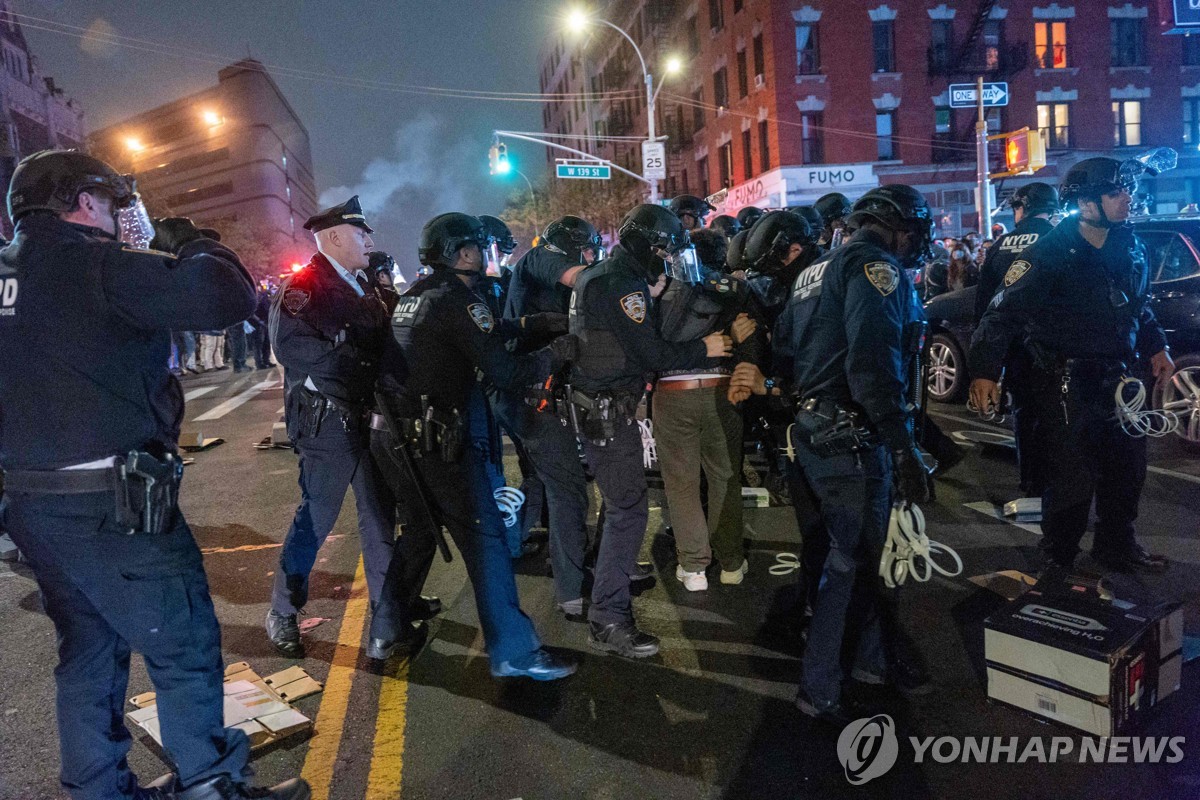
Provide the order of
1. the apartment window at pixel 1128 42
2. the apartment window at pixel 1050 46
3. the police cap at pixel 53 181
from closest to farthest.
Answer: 1. the police cap at pixel 53 181
2. the apartment window at pixel 1050 46
3. the apartment window at pixel 1128 42

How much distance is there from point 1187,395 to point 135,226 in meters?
8.08

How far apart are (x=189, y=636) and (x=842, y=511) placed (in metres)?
Answer: 2.36

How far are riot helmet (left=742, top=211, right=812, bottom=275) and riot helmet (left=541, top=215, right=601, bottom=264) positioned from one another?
1.10 meters

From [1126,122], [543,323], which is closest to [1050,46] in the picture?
[1126,122]

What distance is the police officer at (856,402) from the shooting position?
3033 millimetres

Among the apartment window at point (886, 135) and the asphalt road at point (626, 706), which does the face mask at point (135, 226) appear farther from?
the apartment window at point (886, 135)

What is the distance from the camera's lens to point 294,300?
12.7 feet

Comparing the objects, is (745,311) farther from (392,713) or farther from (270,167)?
(270,167)

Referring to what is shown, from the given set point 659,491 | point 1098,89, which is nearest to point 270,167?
point 1098,89

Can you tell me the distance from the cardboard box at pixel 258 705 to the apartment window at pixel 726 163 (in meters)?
31.4

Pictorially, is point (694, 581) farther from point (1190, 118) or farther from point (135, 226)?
point (1190, 118)

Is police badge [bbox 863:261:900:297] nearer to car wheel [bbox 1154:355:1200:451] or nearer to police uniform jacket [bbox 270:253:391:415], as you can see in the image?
police uniform jacket [bbox 270:253:391:415]

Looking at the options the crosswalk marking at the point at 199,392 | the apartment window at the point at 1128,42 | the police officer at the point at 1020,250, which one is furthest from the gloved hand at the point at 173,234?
the apartment window at the point at 1128,42

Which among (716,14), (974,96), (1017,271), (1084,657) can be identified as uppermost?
(716,14)
